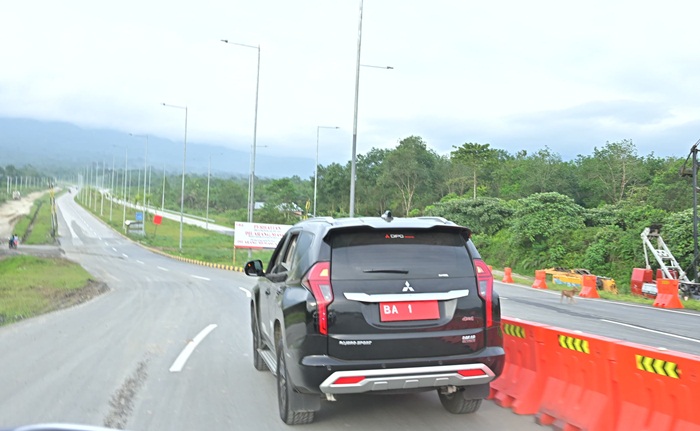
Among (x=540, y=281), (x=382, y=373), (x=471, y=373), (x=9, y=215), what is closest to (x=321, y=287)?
(x=382, y=373)

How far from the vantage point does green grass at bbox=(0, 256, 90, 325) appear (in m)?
16.2

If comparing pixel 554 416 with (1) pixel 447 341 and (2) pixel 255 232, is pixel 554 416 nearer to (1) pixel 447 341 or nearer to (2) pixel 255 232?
(1) pixel 447 341

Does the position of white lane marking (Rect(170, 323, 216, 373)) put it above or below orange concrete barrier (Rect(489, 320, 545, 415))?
below

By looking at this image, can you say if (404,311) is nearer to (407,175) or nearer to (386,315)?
(386,315)

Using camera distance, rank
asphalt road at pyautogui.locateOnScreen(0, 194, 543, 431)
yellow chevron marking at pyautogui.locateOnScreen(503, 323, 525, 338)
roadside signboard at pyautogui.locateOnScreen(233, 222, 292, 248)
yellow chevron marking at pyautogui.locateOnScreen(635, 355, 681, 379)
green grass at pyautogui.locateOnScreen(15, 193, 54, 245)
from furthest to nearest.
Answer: green grass at pyautogui.locateOnScreen(15, 193, 54, 245) → roadside signboard at pyautogui.locateOnScreen(233, 222, 292, 248) → yellow chevron marking at pyautogui.locateOnScreen(503, 323, 525, 338) → asphalt road at pyautogui.locateOnScreen(0, 194, 543, 431) → yellow chevron marking at pyautogui.locateOnScreen(635, 355, 681, 379)

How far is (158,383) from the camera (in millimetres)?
7484

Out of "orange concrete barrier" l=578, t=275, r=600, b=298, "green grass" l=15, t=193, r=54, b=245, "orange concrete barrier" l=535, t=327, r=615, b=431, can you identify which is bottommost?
"green grass" l=15, t=193, r=54, b=245

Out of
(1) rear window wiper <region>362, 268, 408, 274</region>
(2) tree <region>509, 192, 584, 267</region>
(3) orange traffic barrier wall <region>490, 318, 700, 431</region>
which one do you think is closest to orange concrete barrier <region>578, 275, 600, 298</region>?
(2) tree <region>509, 192, 584, 267</region>

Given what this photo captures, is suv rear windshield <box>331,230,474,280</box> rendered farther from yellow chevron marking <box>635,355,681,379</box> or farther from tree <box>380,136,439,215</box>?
tree <box>380,136,439,215</box>

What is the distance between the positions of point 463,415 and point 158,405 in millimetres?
3039

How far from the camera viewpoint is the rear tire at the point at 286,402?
18.2ft

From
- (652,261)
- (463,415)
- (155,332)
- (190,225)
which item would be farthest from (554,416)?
(190,225)

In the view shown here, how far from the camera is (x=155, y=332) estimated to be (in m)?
12.0

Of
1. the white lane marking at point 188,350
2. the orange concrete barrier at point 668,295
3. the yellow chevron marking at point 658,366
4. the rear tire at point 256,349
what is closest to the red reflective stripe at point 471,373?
the yellow chevron marking at point 658,366
